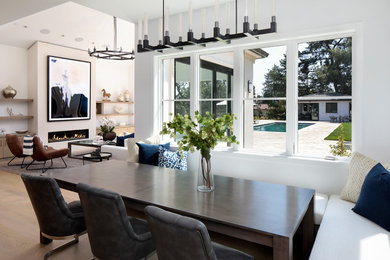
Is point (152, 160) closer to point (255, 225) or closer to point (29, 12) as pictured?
point (255, 225)

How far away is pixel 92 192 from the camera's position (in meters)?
1.64

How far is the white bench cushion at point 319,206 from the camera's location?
7.72ft

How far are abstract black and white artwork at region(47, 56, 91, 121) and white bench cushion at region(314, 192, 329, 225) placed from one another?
7.44 meters

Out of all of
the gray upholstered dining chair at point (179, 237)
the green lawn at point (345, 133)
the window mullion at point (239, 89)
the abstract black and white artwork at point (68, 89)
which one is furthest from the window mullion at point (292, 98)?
the abstract black and white artwork at point (68, 89)

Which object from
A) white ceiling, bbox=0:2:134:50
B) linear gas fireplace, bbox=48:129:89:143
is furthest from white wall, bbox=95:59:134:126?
white ceiling, bbox=0:2:134:50

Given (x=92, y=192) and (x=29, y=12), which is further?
(x=29, y=12)

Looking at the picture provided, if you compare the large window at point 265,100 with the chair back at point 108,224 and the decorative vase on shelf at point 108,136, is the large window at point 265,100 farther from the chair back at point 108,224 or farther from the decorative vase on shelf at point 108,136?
the decorative vase on shelf at point 108,136

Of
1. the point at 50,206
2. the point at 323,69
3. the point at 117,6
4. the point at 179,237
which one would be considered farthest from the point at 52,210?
the point at 323,69

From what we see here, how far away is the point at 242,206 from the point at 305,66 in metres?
2.24

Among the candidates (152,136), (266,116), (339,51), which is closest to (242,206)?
(266,116)

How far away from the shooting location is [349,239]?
1805 millimetres

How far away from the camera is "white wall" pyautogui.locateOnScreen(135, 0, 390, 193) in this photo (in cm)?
273

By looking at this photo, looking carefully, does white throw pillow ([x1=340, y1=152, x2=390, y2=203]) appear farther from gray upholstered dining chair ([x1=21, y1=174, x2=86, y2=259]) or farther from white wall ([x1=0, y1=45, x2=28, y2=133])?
white wall ([x1=0, y1=45, x2=28, y2=133])

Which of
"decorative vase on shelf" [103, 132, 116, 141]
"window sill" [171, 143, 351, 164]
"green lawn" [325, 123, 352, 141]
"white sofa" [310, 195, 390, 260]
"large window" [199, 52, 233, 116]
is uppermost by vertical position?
"large window" [199, 52, 233, 116]
